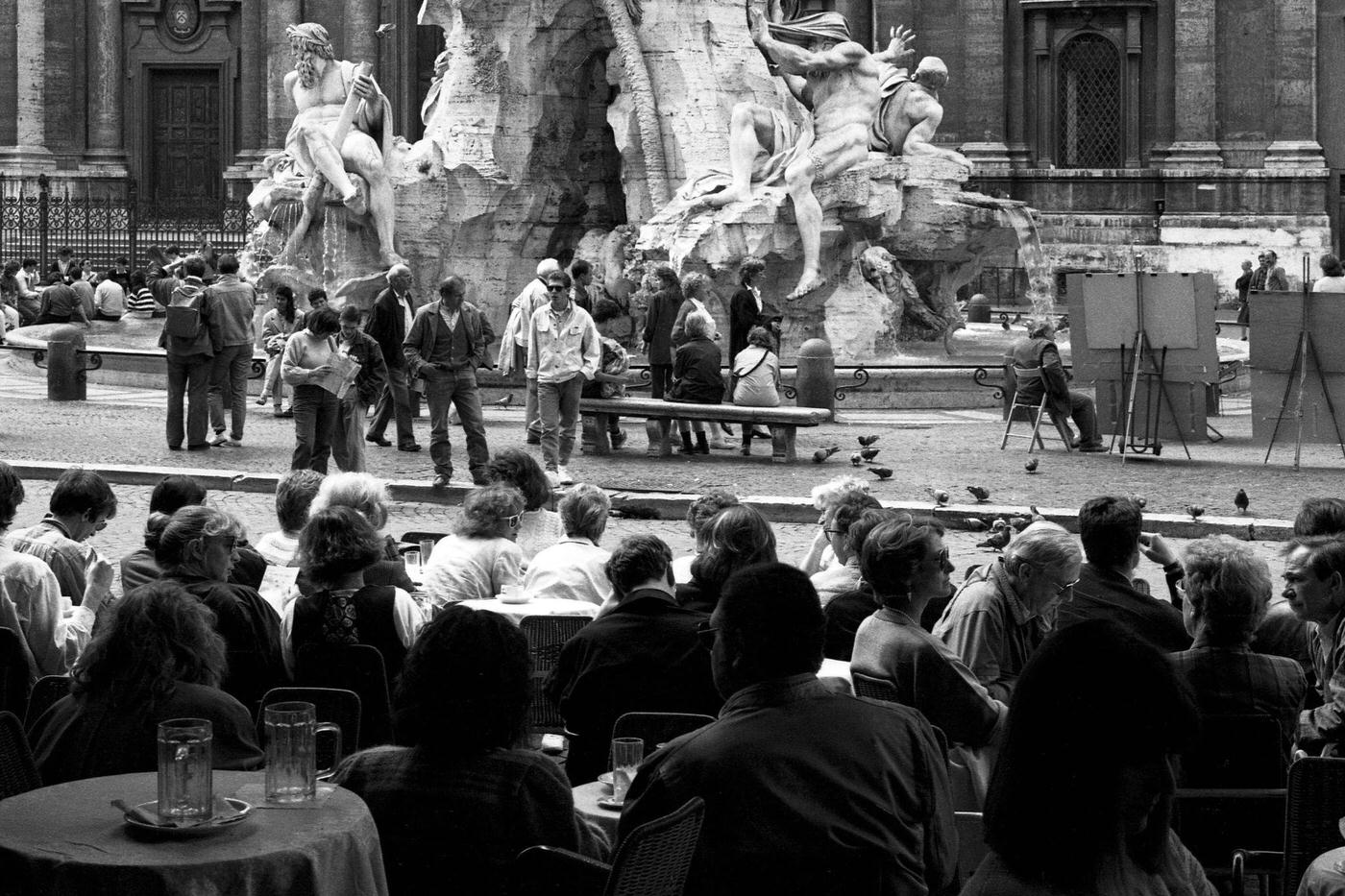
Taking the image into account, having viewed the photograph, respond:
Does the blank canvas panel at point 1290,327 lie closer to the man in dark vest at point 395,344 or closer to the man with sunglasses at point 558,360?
the man with sunglasses at point 558,360

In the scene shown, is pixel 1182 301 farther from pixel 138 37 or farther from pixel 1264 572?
pixel 138 37

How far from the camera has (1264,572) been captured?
17.3 feet

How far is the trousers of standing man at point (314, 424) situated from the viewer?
12.5 metres

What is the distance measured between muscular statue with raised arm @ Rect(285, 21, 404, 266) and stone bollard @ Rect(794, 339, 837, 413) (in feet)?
16.0

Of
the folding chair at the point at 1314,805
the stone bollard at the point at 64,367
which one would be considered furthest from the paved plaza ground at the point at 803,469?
the folding chair at the point at 1314,805

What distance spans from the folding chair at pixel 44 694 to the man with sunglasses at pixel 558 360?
25.7ft

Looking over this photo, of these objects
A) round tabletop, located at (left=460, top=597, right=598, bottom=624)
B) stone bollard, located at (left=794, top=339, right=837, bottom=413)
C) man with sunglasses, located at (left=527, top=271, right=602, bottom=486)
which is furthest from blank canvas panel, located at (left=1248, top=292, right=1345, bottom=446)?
round tabletop, located at (left=460, top=597, right=598, bottom=624)

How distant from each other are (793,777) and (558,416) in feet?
31.4

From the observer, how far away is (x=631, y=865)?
3488 millimetres

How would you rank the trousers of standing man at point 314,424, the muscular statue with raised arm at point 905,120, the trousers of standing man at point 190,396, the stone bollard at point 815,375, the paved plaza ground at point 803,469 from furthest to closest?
the muscular statue with raised arm at point 905,120
the stone bollard at point 815,375
the trousers of standing man at point 190,396
the trousers of standing man at point 314,424
the paved plaza ground at point 803,469

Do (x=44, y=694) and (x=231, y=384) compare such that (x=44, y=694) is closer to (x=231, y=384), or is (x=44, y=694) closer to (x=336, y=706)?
(x=336, y=706)

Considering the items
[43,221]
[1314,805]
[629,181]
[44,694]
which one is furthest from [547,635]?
[43,221]

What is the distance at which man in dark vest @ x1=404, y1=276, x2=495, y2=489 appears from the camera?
13.0 m

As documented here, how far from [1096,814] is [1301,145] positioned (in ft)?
102
